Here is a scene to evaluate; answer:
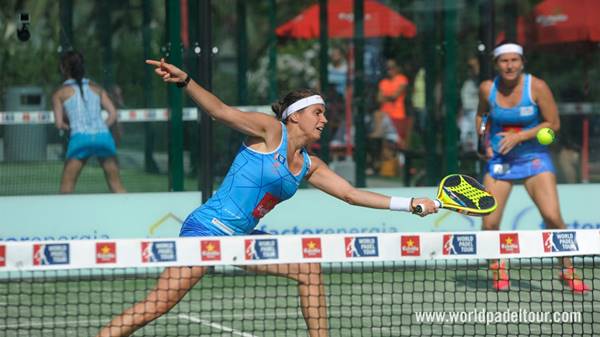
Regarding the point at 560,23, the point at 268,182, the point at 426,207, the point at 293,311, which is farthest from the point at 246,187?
the point at 560,23

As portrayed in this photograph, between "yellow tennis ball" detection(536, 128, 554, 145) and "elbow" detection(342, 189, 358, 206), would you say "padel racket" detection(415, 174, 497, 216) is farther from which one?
"yellow tennis ball" detection(536, 128, 554, 145)

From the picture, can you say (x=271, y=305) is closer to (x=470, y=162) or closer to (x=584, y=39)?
(x=470, y=162)

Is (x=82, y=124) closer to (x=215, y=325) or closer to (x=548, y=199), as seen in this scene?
(x=215, y=325)

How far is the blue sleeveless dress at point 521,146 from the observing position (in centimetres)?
1016

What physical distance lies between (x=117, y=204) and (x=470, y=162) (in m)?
3.18

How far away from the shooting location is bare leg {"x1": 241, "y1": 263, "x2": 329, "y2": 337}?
678 centimetres

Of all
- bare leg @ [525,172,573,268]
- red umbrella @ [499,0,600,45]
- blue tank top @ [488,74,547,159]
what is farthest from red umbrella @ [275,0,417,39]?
bare leg @ [525,172,573,268]

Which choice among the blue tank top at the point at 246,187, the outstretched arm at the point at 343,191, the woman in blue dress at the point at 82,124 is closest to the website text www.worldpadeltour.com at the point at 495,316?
the outstretched arm at the point at 343,191

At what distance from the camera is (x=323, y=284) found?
7133 millimetres

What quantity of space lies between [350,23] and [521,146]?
2.36 m

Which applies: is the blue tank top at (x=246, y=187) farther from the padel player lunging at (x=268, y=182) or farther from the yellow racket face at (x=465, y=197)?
the yellow racket face at (x=465, y=197)

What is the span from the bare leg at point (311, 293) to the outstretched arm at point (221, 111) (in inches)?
26.4

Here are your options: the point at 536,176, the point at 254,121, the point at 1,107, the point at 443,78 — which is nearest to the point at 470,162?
the point at 443,78

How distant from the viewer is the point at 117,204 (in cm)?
1148
